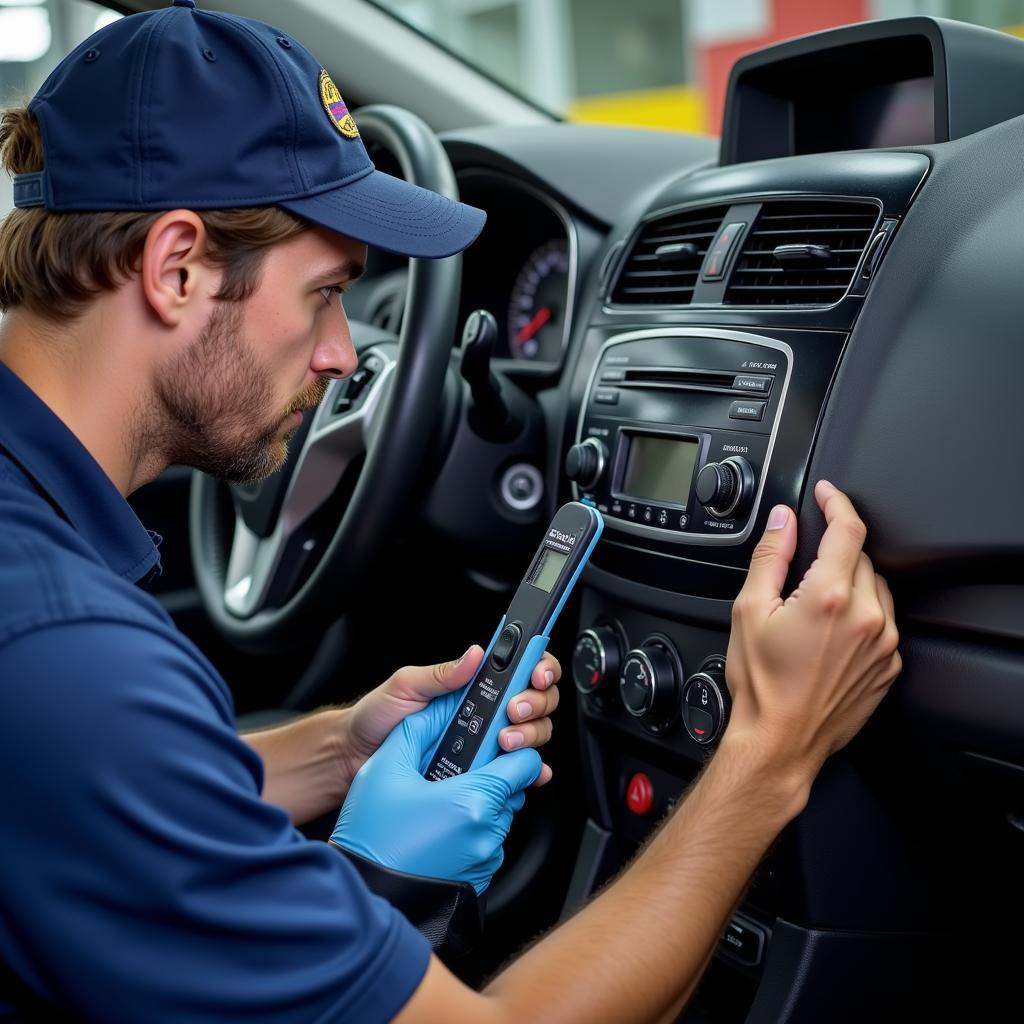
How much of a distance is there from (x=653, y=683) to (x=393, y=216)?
502 millimetres

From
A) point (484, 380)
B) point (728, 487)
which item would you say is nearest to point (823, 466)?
point (728, 487)

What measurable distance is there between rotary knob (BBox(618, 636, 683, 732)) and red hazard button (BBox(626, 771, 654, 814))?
0.14 meters

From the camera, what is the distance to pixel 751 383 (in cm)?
112

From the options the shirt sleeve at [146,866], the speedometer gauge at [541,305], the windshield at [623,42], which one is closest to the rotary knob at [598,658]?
the speedometer gauge at [541,305]

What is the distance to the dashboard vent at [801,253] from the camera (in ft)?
3.65

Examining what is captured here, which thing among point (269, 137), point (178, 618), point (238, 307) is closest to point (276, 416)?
point (238, 307)

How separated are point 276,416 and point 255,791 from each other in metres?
0.35

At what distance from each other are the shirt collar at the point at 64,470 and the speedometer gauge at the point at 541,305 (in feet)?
2.79

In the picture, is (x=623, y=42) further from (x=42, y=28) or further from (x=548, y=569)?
(x=548, y=569)

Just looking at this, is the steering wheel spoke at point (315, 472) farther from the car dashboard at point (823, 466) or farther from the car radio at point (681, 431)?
the car radio at point (681, 431)

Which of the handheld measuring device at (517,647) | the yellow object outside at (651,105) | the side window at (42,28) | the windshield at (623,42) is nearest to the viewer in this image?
the handheld measuring device at (517,647)

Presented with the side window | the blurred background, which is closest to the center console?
the side window

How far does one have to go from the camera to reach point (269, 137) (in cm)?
91

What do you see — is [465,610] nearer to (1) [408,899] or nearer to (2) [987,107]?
(1) [408,899]
